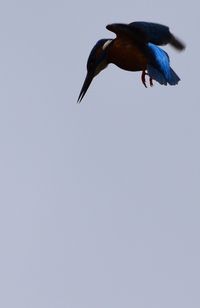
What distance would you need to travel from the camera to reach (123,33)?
23328mm

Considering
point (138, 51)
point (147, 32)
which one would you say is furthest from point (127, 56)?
point (147, 32)

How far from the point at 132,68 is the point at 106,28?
0.88m

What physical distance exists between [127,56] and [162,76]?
626mm

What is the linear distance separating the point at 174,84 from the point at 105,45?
1085 mm

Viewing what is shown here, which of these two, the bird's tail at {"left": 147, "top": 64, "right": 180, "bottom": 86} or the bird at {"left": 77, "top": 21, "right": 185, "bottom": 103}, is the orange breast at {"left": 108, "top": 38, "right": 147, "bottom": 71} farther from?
the bird's tail at {"left": 147, "top": 64, "right": 180, "bottom": 86}

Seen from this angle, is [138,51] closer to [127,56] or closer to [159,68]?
[127,56]

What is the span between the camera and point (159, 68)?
23.3m

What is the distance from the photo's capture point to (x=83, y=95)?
23.9m

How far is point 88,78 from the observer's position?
2391 cm

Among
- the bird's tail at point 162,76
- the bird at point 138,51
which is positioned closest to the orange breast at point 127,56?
the bird at point 138,51

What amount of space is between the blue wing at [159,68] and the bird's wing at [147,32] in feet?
0.46

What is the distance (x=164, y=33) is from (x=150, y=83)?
824mm

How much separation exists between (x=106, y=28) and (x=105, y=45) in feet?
0.89

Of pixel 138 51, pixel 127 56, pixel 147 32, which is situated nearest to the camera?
pixel 127 56
